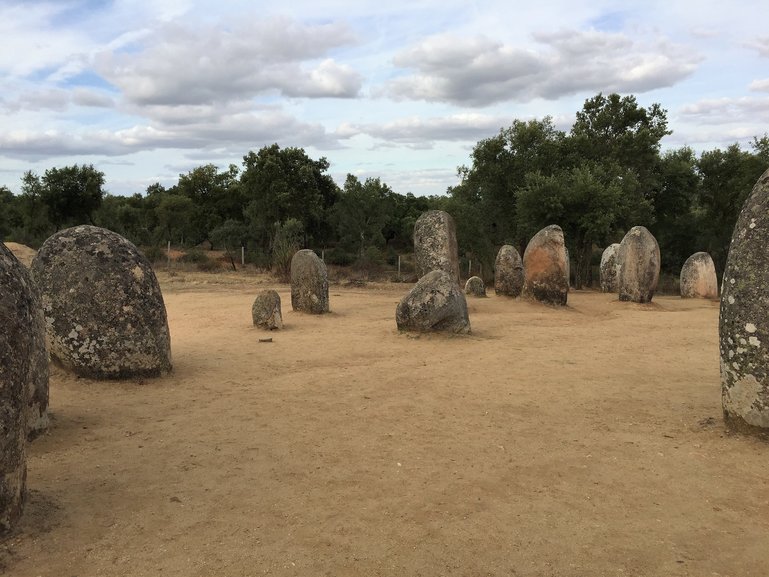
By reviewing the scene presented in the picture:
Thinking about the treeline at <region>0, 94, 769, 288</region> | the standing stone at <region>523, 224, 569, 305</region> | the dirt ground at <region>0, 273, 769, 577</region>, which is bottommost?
the dirt ground at <region>0, 273, 769, 577</region>

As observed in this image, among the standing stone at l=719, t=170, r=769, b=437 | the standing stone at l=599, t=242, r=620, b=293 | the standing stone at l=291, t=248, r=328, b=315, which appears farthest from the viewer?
the standing stone at l=599, t=242, r=620, b=293

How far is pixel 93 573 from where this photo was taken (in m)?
2.97

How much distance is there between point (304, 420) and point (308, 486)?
157 centimetres

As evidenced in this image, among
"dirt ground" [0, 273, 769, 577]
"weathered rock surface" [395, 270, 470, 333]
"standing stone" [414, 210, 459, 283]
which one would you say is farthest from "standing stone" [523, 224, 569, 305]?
"dirt ground" [0, 273, 769, 577]

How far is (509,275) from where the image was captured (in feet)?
55.2

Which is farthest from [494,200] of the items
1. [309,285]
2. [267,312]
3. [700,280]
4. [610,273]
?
[267,312]

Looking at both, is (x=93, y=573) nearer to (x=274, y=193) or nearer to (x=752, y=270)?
(x=752, y=270)

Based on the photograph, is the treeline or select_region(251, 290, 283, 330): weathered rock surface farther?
the treeline

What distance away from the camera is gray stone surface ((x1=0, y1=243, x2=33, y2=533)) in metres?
3.03

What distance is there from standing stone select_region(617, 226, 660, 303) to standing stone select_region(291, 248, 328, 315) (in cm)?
847

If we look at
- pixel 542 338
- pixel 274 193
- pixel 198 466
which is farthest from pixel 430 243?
pixel 274 193

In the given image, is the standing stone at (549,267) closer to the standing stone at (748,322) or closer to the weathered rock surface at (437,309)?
the weathered rock surface at (437,309)

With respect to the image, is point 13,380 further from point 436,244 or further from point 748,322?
point 436,244

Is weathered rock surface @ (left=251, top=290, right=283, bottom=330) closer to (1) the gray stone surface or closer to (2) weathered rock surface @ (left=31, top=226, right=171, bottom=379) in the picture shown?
(2) weathered rock surface @ (left=31, top=226, right=171, bottom=379)
